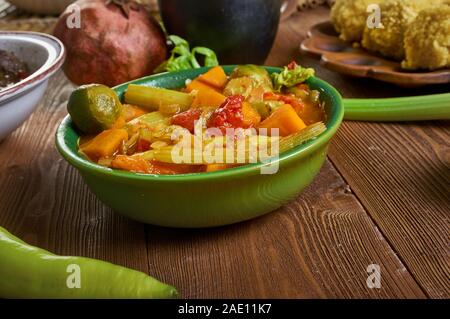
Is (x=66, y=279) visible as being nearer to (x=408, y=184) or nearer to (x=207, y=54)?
(x=408, y=184)

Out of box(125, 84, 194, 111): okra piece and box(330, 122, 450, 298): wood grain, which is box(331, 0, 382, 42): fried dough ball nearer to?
box(330, 122, 450, 298): wood grain

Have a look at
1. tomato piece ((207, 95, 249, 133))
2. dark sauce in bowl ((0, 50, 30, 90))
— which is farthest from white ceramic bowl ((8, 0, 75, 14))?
tomato piece ((207, 95, 249, 133))

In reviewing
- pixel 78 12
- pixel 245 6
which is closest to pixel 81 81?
pixel 78 12

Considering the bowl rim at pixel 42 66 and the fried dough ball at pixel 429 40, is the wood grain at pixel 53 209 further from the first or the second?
the fried dough ball at pixel 429 40

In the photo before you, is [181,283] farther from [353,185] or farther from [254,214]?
[353,185]

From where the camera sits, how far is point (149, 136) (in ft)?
4.43

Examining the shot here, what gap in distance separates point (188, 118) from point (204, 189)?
0.83 feet

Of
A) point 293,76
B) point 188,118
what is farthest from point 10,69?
point 293,76

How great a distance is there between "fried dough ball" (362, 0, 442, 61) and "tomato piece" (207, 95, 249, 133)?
801mm

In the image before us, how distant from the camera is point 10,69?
179 centimetres

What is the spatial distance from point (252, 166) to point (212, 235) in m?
0.22

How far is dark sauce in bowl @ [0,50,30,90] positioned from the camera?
1.77 m

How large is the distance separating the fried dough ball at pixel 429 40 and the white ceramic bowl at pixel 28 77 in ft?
3.26

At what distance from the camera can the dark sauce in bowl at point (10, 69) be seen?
1.77 metres
